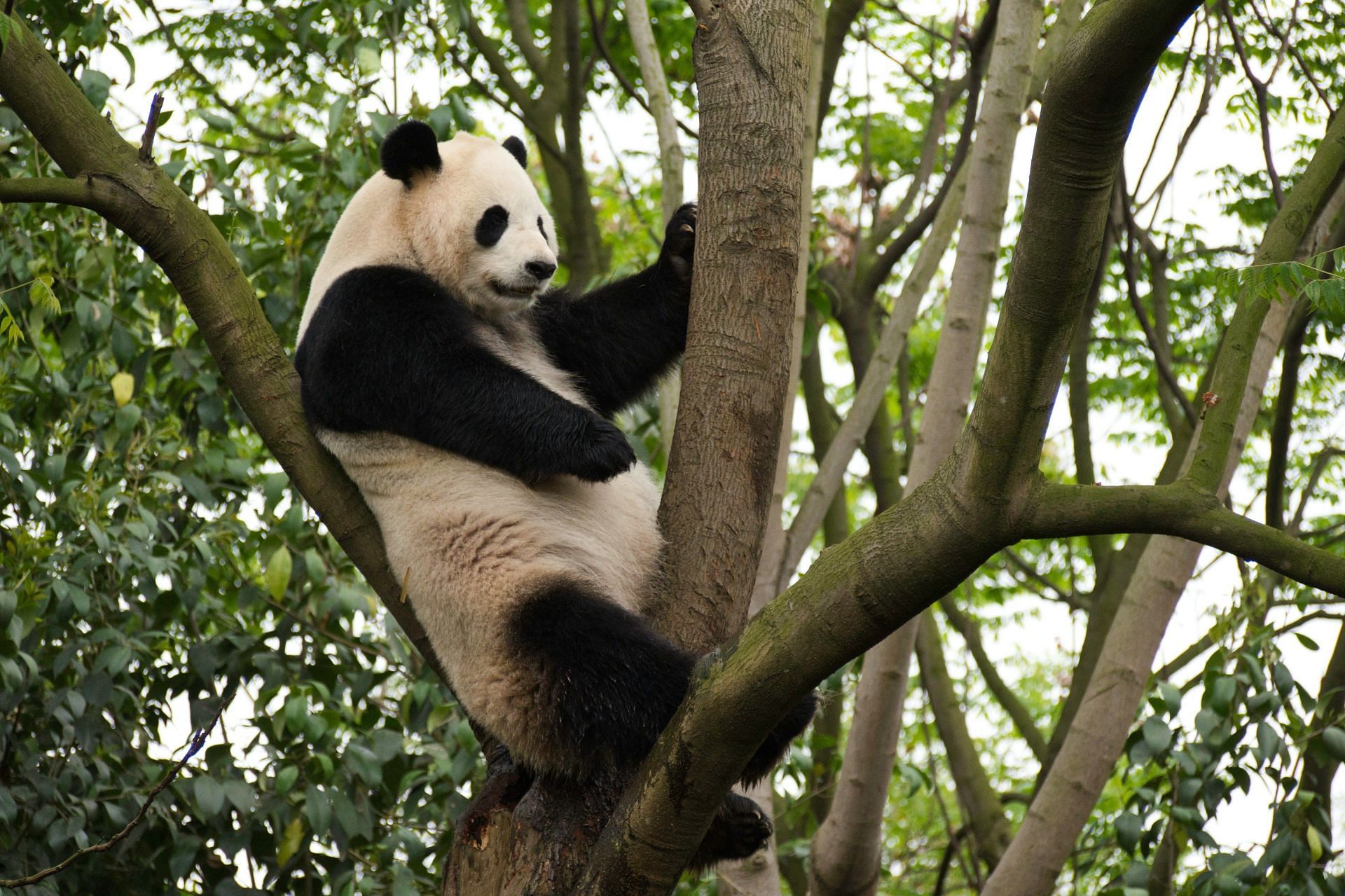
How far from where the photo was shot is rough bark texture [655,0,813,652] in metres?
3.13

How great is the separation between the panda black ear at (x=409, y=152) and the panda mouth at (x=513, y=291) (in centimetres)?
50

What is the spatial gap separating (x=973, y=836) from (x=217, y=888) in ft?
17.6

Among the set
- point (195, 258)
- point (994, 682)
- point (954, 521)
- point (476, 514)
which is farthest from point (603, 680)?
point (994, 682)

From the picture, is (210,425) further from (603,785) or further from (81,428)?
(603,785)

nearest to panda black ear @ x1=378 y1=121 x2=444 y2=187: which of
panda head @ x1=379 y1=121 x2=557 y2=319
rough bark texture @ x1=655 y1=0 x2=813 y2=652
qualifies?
panda head @ x1=379 y1=121 x2=557 y2=319

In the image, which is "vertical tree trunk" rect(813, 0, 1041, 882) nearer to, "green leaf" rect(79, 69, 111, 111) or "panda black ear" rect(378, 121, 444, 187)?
"panda black ear" rect(378, 121, 444, 187)

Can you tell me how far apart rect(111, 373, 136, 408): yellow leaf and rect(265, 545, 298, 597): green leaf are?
90cm

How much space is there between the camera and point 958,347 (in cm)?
500

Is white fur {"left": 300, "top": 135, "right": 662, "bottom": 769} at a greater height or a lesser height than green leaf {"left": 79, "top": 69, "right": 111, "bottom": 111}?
lesser

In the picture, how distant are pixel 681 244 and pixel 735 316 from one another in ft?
3.34

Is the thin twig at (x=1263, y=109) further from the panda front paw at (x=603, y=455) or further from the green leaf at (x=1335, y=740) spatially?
the panda front paw at (x=603, y=455)

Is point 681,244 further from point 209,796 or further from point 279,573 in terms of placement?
point 209,796

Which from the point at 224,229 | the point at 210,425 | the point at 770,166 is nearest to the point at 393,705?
the point at 210,425

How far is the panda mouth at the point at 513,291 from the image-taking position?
162 inches
